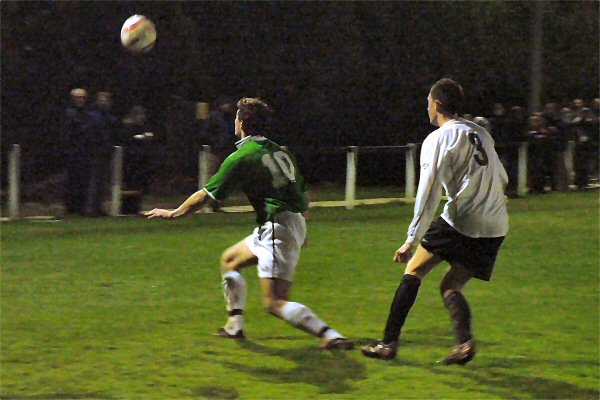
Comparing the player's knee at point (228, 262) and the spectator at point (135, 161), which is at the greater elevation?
the spectator at point (135, 161)

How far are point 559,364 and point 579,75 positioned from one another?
2508cm

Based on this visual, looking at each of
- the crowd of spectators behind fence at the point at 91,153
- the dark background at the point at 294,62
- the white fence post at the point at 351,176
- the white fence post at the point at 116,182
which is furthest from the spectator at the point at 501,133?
the white fence post at the point at 116,182

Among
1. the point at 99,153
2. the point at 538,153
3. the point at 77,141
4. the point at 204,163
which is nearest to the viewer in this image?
the point at 77,141

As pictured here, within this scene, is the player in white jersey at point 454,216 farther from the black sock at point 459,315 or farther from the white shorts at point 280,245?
the white shorts at point 280,245

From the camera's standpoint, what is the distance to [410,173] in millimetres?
19938

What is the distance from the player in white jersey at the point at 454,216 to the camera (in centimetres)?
705

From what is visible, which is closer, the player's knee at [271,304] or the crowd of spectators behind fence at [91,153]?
the player's knee at [271,304]

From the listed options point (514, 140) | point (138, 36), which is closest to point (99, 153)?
point (138, 36)

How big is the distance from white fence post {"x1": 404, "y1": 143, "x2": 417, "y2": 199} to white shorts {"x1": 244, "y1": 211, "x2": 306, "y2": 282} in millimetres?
12133

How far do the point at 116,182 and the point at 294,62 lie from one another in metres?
9.22

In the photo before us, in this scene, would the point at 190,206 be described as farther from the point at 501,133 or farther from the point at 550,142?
the point at 550,142

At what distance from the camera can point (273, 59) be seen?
82.0 feet

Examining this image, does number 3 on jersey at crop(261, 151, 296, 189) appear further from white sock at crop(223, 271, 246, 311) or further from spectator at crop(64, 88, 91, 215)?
spectator at crop(64, 88, 91, 215)

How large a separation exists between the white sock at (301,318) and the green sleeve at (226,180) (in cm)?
86
